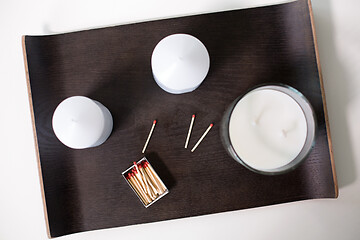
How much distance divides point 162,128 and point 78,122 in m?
0.15

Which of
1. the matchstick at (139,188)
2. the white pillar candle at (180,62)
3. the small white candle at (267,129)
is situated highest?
the white pillar candle at (180,62)

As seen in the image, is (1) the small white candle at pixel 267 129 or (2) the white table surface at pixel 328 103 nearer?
(1) the small white candle at pixel 267 129

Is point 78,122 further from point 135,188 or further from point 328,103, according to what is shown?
point 328,103

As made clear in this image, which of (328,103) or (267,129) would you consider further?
(328,103)

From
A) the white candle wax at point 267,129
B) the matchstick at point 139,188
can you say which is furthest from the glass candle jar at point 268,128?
the matchstick at point 139,188

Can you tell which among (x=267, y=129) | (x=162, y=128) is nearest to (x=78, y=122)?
(x=162, y=128)

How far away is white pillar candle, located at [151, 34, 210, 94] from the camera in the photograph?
390 mm

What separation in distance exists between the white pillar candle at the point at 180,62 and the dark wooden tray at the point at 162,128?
7 centimetres

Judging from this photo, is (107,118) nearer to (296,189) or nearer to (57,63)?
(57,63)

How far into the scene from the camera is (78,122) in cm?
40

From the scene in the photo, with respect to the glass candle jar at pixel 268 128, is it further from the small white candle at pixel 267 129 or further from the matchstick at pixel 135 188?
the matchstick at pixel 135 188

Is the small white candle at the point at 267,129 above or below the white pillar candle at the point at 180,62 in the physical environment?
below

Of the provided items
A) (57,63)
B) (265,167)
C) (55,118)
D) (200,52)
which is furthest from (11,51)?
(265,167)

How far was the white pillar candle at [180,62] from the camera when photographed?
390mm
